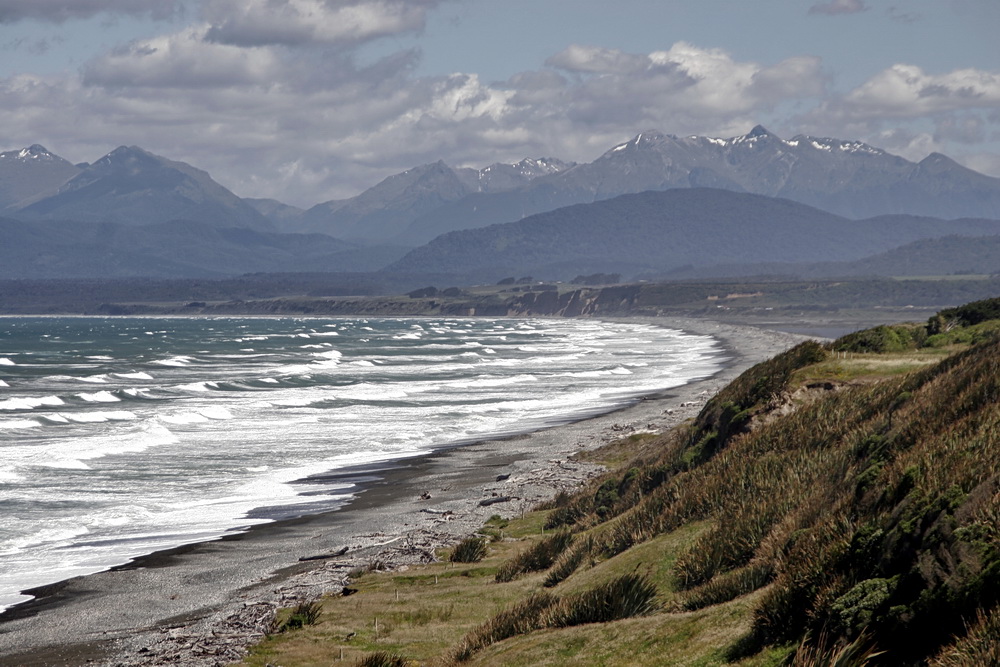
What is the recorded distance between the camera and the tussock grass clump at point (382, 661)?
13.5 metres

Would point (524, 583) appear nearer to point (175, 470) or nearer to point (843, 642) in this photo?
point (843, 642)

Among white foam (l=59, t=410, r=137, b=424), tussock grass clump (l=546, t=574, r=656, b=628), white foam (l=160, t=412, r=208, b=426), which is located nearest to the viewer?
tussock grass clump (l=546, t=574, r=656, b=628)

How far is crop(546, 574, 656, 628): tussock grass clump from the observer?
13.2m

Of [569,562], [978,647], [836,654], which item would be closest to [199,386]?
[569,562]

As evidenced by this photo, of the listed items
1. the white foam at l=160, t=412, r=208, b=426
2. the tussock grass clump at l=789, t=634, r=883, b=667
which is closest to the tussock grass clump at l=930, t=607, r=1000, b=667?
the tussock grass clump at l=789, t=634, r=883, b=667

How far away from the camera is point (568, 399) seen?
206ft

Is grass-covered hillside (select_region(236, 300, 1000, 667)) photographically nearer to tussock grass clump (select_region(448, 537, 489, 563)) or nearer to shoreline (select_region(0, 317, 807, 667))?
tussock grass clump (select_region(448, 537, 489, 563))

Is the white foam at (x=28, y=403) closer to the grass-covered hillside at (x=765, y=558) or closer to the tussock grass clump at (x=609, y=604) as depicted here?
the grass-covered hillside at (x=765, y=558)

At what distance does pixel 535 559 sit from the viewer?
1919cm

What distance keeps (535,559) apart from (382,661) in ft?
19.7

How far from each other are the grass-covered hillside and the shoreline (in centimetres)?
135

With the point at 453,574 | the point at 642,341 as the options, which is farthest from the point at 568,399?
the point at 642,341

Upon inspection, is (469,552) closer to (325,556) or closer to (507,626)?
(325,556)

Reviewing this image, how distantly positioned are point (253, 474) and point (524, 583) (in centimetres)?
2019
